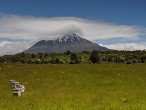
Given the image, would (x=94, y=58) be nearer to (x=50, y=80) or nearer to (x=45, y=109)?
(x=50, y=80)

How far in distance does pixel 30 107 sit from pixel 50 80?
2377 centimetres

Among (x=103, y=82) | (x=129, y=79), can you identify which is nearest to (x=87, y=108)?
(x=103, y=82)

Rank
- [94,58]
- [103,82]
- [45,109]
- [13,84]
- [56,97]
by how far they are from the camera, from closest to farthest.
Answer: [45,109], [56,97], [13,84], [103,82], [94,58]

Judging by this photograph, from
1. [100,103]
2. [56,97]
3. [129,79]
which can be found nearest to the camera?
[100,103]

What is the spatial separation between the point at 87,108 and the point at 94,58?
153744mm

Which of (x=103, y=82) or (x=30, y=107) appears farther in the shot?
(x=103, y=82)

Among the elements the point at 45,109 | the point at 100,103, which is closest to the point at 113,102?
the point at 100,103

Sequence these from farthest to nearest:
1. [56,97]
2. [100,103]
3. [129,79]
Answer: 1. [129,79]
2. [56,97]
3. [100,103]

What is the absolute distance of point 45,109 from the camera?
26000 mm

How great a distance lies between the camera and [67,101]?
96.3ft

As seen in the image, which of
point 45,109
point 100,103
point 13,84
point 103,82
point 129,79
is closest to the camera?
point 45,109

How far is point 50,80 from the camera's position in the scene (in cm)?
5072

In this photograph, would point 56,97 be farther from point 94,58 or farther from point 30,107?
point 94,58

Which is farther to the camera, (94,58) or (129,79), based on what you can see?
(94,58)
